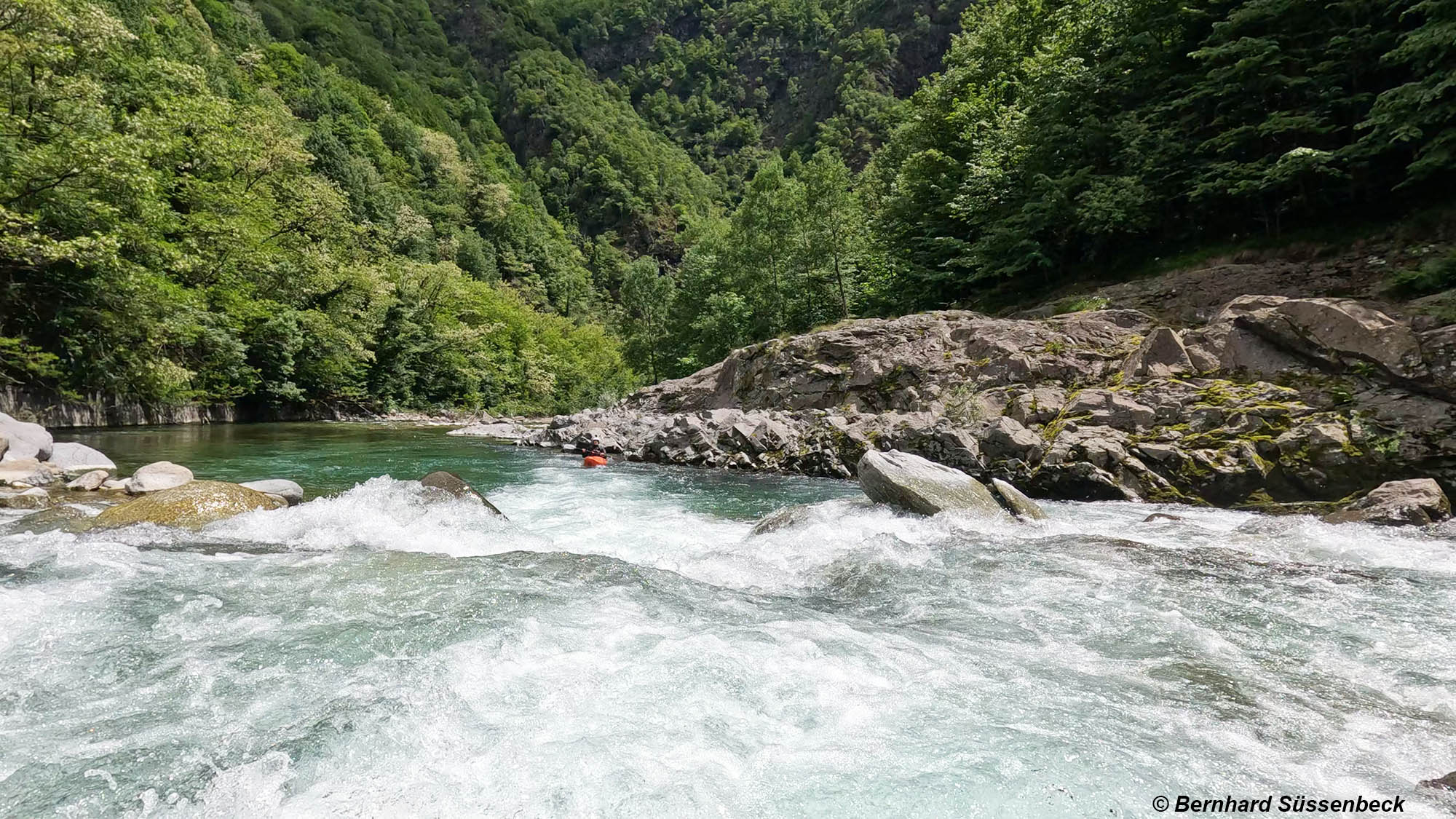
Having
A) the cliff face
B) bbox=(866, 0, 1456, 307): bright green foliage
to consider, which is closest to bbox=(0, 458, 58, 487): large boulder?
the cliff face

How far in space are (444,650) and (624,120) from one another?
13977 cm

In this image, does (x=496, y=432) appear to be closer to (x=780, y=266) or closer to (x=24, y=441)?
(x=780, y=266)

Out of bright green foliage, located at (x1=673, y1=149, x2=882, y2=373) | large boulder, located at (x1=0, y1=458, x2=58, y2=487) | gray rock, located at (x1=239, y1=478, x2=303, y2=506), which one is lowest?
gray rock, located at (x1=239, y1=478, x2=303, y2=506)

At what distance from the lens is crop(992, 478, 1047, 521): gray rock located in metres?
9.50

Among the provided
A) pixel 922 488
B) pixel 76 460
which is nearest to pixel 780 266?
pixel 922 488

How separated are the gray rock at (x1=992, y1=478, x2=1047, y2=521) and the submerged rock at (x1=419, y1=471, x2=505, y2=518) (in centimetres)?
742

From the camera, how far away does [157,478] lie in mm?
10438

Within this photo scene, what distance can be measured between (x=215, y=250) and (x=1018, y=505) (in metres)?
29.4

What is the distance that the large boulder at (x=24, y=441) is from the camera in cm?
1164

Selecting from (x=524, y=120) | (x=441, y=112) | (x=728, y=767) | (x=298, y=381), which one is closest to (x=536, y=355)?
(x=298, y=381)

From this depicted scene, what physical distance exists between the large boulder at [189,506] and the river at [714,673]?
0.45 m

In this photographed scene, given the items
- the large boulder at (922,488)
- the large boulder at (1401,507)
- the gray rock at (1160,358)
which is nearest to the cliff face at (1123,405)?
the gray rock at (1160,358)

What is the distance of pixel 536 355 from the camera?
5544 cm

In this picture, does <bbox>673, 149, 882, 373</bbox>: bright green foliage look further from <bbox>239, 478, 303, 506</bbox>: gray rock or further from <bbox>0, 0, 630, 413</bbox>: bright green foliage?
<bbox>239, 478, 303, 506</bbox>: gray rock
